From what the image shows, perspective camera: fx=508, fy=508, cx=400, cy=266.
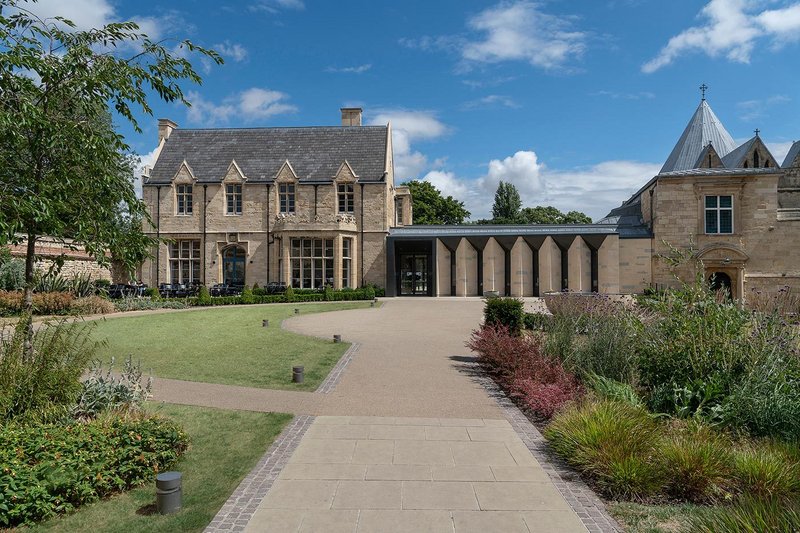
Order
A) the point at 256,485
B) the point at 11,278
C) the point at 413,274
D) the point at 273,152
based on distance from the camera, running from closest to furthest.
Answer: the point at 256,485 → the point at 11,278 → the point at 273,152 → the point at 413,274

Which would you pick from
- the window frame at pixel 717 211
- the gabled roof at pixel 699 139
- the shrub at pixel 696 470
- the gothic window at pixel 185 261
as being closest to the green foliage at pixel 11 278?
Answer: the gothic window at pixel 185 261

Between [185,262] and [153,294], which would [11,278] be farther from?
[185,262]

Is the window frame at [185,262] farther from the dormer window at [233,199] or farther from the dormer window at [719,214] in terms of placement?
the dormer window at [719,214]

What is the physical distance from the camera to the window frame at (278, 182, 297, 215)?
1347 inches

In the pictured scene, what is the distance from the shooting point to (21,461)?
14.8 feet

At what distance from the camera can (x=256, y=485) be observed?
16.4 feet

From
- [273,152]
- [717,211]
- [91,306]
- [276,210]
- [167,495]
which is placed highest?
[273,152]

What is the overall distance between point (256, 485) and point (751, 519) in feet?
13.5

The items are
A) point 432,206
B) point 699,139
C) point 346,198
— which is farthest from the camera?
point 432,206

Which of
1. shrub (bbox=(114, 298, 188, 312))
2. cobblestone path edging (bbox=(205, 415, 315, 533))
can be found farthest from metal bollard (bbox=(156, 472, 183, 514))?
shrub (bbox=(114, 298, 188, 312))

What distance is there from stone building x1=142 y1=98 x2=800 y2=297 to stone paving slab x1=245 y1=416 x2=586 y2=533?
26.1m

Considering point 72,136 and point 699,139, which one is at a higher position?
point 699,139

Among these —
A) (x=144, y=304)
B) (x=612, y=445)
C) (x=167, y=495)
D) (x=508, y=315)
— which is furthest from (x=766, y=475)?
(x=144, y=304)

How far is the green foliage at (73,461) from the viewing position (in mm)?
4262
